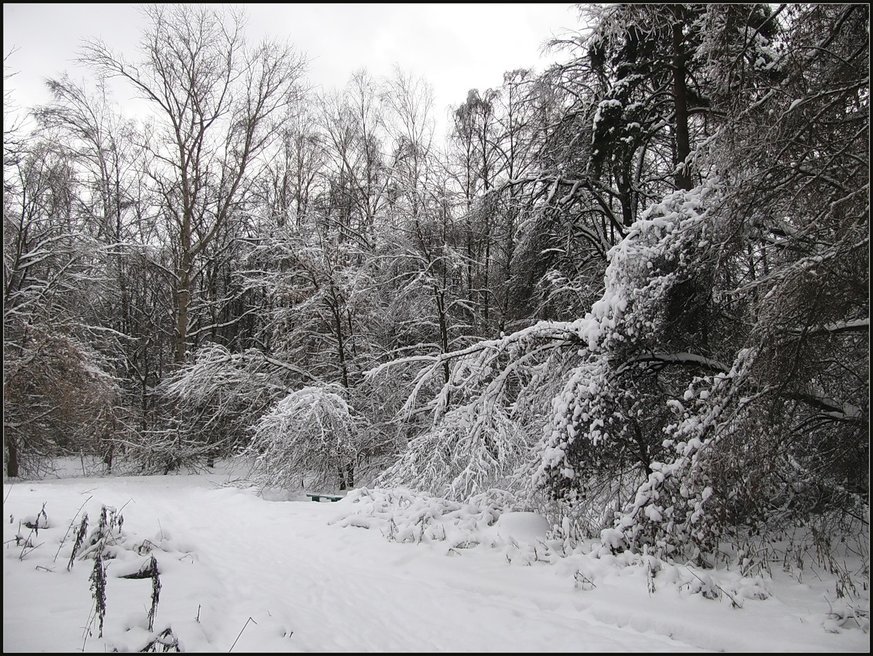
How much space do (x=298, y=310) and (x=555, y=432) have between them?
31.0 feet

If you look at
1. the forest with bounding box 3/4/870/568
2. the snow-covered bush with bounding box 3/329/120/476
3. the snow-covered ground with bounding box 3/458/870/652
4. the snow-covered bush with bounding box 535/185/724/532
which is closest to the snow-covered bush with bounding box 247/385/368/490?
the forest with bounding box 3/4/870/568

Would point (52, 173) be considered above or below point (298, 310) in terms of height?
above

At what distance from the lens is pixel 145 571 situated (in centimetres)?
447

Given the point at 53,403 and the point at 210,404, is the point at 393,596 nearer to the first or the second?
the point at 53,403

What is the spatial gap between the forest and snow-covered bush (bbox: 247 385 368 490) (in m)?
0.06

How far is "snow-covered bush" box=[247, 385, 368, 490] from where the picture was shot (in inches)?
444

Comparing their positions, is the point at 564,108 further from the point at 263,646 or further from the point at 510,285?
the point at 263,646

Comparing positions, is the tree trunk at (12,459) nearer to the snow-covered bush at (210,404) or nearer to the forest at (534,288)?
the forest at (534,288)

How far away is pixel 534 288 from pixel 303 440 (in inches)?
239

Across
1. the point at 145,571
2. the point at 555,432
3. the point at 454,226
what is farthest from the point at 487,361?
the point at 454,226

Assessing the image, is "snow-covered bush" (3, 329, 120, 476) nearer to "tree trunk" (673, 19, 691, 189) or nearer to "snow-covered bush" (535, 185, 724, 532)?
"snow-covered bush" (535, 185, 724, 532)

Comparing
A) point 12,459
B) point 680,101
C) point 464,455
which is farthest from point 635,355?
point 12,459

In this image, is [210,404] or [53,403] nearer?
[53,403]

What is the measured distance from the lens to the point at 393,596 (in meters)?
4.50
